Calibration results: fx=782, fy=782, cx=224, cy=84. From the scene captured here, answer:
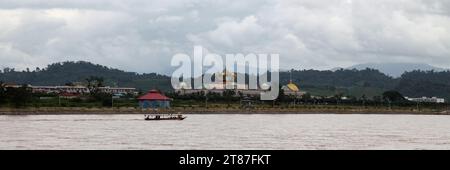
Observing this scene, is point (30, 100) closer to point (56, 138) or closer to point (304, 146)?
point (56, 138)

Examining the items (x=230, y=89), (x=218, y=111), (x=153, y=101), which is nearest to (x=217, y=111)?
(x=218, y=111)

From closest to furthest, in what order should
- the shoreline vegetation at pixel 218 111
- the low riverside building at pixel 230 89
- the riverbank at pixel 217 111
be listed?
1. the riverbank at pixel 217 111
2. the shoreline vegetation at pixel 218 111
3. the low riverside building at pixel 230 89

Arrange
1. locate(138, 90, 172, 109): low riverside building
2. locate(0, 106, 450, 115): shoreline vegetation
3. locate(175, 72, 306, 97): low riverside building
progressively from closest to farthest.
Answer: locate(0, 106, 450, 115): shoreline vegetation < locate(138, 90, 172, 109): low riverside building < locate(175, 72, 306, 97): low riverside building

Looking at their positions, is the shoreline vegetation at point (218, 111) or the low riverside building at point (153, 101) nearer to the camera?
the shoreline vegetation at point (218, 111)

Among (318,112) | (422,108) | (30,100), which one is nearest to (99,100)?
(30,100)

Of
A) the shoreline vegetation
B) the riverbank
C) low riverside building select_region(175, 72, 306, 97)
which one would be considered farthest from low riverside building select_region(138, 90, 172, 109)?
low riverside building select_region(175, 72, 306, 97)

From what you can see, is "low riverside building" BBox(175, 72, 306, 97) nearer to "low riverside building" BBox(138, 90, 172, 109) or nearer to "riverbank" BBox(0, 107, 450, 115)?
"riverbank" BBox(0, 107, 450, 115)

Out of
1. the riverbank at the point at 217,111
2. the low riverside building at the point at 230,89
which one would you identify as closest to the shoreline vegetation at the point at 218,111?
the riverbank at the point at 217,111

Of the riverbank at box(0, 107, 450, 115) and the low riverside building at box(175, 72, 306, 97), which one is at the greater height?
the low riverside building at box(175, 72, 306, 97)

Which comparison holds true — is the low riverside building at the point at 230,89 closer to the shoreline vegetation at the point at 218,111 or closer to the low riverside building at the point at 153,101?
the shoreline vegetation at the point at 218,111

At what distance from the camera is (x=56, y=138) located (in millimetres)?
42875

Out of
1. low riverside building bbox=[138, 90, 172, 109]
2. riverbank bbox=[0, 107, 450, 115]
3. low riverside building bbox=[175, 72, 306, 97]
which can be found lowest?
riverbank bbox=[0, 107, 450, 115]

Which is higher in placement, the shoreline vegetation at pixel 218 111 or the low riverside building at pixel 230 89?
the low riverside building at pixel 230 89
